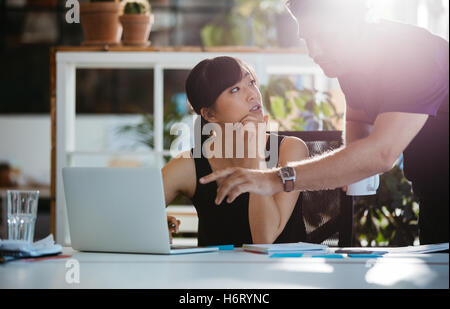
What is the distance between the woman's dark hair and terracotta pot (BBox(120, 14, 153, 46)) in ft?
4.36

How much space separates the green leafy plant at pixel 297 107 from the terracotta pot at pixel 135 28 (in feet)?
2.42

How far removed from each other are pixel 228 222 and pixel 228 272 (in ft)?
2.90

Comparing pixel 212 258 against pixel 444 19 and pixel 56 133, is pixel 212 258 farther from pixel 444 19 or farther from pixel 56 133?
pixel 444 19

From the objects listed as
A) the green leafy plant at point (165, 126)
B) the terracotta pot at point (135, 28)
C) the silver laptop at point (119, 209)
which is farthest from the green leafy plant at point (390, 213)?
the green leafy plant at point (165, 126)

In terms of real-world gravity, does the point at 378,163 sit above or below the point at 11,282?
above

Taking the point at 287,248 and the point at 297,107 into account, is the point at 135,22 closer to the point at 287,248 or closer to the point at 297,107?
the point at 297,107

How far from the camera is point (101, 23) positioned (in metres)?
3.71

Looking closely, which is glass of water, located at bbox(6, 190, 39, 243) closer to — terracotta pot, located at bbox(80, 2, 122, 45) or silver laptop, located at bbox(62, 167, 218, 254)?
silver laptop, located at bbox(62, 167, 218, 254)

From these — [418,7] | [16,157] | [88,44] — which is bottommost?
[16,157]

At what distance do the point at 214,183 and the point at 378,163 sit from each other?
747 mm

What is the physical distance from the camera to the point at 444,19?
4023 millimetres

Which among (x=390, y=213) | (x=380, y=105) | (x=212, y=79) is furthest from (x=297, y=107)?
(x=380, y=105)

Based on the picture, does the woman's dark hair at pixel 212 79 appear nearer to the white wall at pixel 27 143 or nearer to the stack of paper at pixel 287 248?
the stack of paper at pixel 287 248

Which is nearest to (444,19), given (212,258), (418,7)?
(418,7)
